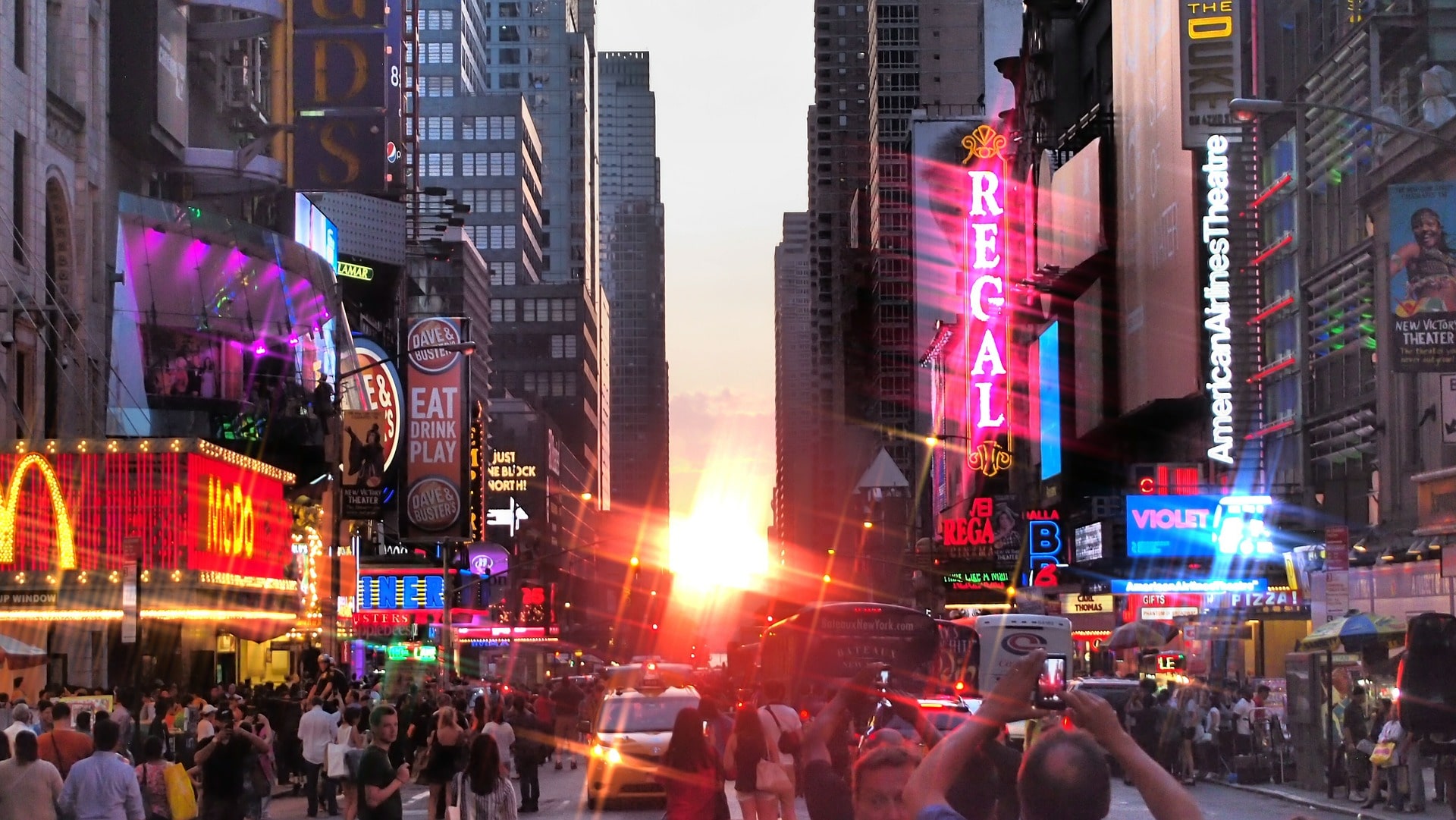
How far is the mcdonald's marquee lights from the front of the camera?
35.2 metres

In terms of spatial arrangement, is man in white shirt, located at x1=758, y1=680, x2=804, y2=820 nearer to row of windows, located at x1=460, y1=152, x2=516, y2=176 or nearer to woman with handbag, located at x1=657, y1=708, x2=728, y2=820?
woman with handbag, located at x1=657, y1=708, x2=728, y2=820

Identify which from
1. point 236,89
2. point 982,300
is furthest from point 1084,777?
point 982,300

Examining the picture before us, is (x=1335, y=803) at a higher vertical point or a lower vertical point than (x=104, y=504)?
lower

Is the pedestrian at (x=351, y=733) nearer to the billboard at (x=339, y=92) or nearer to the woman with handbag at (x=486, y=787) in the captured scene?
the woman with handbag at (x=486, y=787)

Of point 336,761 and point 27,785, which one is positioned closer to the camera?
point 27,785

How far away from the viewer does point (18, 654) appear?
30.8m

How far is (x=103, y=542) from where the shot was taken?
36.1 metres

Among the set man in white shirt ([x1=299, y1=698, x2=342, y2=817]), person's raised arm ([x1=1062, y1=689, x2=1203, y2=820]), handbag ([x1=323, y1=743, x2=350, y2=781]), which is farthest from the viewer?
man in white shirt ([x1=299, y1=698, x2=342, y2=817])

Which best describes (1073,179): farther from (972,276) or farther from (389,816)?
(389,816)

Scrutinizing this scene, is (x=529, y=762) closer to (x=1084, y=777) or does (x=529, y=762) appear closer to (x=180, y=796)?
(x=180, y=796)

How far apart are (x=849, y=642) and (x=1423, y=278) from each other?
16.8 m

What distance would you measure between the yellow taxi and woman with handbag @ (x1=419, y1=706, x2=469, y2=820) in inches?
292

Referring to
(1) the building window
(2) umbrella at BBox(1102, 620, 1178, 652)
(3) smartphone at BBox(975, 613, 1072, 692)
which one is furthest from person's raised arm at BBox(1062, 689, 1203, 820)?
(2) umbrella at BBox(1102, 620, 1178, 652)

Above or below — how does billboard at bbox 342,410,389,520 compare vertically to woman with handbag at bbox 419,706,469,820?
above
